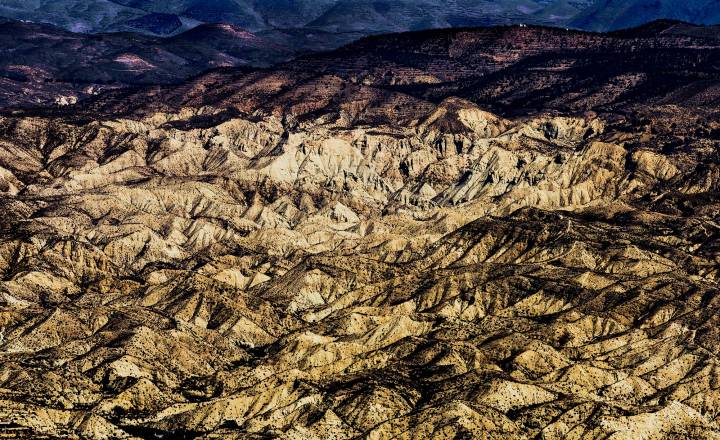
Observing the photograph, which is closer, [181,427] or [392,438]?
[392,438]

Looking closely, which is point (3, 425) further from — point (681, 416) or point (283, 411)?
point (681, 416)

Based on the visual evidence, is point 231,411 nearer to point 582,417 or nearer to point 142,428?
point 142,428

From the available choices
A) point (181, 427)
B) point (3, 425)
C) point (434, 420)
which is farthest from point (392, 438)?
point (3, 425)

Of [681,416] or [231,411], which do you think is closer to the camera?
[681,416]

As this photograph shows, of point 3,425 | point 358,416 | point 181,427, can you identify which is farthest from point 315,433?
point 3,425

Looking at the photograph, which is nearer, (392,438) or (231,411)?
(392,438)

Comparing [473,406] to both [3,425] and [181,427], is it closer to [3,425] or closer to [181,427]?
[181,427]

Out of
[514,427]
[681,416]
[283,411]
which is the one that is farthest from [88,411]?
[681,416]
